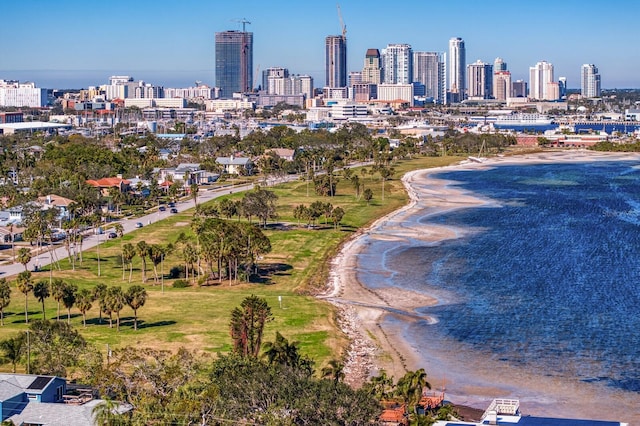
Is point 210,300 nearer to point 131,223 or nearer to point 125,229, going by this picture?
point 125,229

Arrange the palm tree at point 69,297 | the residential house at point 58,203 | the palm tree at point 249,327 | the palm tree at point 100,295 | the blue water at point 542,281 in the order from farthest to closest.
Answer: the residential house at point 58,203, the palm tree at point 69,297, the palm tree at point 100,295, the blue water at point 542,281, the palm tree at point 249,327

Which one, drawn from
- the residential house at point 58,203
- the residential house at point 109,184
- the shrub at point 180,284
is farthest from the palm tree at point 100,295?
the residential house at point 109,184

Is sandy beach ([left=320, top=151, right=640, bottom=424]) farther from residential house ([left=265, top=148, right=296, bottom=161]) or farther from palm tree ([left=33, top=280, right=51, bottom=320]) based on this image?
residential house ([left=265, top=148, right=296, bottom=161])

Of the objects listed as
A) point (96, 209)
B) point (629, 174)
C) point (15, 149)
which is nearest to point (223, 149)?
point (15, 149)

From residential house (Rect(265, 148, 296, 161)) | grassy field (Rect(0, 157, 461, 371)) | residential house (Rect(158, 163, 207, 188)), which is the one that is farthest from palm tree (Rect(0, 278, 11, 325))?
residential house (Rect(265, 148, 296, 161))

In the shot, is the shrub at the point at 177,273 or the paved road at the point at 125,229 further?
the paved road at the point at 125,229

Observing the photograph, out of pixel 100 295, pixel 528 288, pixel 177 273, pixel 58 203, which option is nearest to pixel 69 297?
pixel 100 295

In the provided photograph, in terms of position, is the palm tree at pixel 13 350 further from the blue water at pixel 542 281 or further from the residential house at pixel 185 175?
the residential house at pixel 185 175
